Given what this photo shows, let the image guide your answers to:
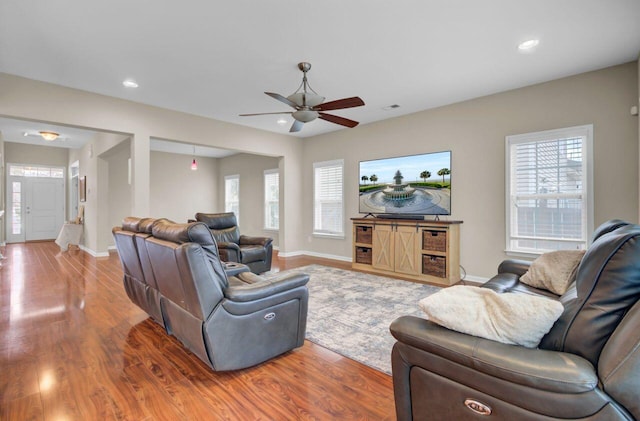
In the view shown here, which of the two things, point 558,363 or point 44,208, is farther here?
point 44,208

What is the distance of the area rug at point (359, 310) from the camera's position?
2.55 meters

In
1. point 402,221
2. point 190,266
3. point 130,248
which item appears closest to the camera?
point 190,266

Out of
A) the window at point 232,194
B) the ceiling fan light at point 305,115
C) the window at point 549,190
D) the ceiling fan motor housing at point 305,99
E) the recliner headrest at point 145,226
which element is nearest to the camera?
the recliner headrest at point 145,226

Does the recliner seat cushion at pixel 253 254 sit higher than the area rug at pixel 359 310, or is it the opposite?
the recliner seat cushion at pixel 253 254

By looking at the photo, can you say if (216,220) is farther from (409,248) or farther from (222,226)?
(409,248)

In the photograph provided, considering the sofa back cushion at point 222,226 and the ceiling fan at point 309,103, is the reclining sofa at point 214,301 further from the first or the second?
the sofa back cushion at point 222,226

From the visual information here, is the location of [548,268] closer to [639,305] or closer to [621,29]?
[639,305]

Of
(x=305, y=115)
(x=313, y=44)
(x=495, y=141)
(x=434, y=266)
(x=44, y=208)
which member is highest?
(x=313, y=44)

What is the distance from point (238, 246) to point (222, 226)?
0.87 metres

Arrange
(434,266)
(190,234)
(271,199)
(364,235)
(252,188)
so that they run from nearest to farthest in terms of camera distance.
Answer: (190,234) < (434,266) < (364,235) < (271,199) < (252,188)

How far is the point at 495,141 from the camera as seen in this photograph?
450 cm

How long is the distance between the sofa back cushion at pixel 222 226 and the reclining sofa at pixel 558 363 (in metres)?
4.60

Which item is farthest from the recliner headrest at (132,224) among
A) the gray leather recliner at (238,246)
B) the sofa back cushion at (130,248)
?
the gray leather recliner at (238,246)

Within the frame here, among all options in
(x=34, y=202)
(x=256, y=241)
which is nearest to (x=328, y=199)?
(x=256, y=241)
